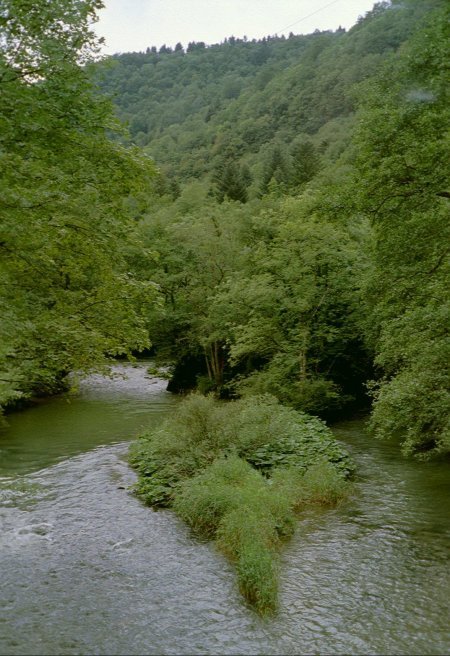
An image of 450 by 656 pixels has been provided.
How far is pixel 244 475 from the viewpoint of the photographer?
15289 millimetres

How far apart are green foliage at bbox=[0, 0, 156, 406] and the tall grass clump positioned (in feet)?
14.5

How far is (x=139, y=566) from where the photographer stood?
11742mm

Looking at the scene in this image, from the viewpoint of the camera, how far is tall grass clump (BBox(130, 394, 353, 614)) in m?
12.0

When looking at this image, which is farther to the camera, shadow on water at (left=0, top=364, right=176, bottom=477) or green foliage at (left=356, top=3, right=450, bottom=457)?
shadow on water at (left=0, top=364, right=176, bottom=477)

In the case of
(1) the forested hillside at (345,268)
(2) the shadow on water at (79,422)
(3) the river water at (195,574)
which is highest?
(1) the forested hillside at (345,268)

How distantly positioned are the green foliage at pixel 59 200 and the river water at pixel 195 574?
4030 mm

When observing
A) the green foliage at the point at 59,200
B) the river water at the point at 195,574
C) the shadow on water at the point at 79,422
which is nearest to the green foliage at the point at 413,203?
the river water at the point at 195,574

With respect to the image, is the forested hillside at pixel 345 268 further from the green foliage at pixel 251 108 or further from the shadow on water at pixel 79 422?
the green foliage at pixel 251 108

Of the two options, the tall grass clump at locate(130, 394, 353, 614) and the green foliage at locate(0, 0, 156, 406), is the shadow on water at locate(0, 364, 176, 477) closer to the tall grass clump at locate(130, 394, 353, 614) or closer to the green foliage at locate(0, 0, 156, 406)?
the tall grass clump at locate(130, 394, 353, 614)

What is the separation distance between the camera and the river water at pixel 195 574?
902cm

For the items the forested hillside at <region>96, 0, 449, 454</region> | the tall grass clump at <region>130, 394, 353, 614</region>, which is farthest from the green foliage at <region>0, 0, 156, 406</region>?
the tall grass clump at <region>130, 394, 353, 614</region>

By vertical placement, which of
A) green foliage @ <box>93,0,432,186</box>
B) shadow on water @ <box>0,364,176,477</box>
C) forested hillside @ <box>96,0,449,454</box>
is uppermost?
Result: green foliage @ <box>93,0,432,186</box>

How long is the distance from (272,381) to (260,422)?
810 cm

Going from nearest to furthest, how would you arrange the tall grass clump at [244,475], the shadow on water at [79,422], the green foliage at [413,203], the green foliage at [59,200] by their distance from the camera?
1. the green foliage at [59,200]
2. the green foliage at [413,203]
3. the tall grass clump at [244,475]
4. the shadow on water at [79,422]
